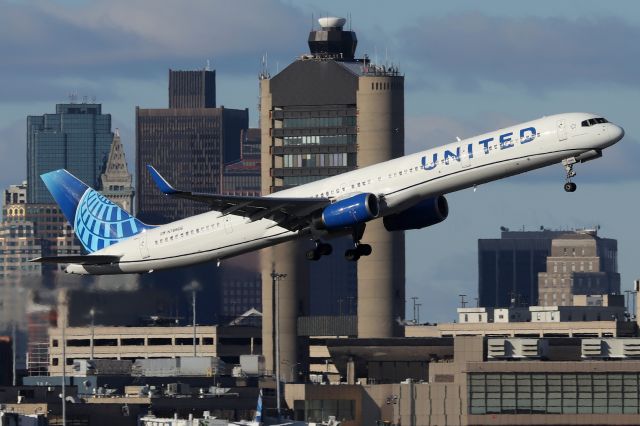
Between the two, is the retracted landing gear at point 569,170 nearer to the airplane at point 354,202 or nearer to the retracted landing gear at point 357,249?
the airplane at point 354,202

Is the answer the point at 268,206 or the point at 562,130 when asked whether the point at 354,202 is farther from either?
the point at 562,130

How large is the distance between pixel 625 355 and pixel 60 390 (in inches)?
2261

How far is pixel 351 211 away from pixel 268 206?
5219mm

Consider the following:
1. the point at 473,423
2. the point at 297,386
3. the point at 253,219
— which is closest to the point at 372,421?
the point at 297,386

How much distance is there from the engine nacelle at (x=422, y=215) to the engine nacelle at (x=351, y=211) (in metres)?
5.87

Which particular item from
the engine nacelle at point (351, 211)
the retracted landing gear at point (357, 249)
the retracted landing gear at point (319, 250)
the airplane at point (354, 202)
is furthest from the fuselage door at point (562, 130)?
the retracted landing gear at point (319, 250)

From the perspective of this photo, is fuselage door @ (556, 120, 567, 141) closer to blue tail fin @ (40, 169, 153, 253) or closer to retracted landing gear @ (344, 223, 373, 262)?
retracted landing gear @ (344, 223, 373, 262)

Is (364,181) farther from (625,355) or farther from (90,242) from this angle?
(625,355)

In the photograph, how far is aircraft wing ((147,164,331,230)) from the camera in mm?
115188

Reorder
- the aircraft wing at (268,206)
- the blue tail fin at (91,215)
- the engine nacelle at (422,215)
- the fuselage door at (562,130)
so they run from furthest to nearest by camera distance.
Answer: the blue tail fin at (91,215)
the engine nacelle at (422,215)
the aircraft wing at (268,206)
the fuselage door at (562,130)

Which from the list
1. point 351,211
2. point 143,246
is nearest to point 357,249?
point 351,211

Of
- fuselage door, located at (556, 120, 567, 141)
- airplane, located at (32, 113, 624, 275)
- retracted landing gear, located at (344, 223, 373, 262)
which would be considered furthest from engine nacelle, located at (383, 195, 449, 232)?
fuselage door, located at (556, 120, 567, 141)

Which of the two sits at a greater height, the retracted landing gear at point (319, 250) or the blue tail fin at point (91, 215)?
the blue tail fin at point (91, 215)

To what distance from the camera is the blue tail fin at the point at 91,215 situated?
12912 cm
